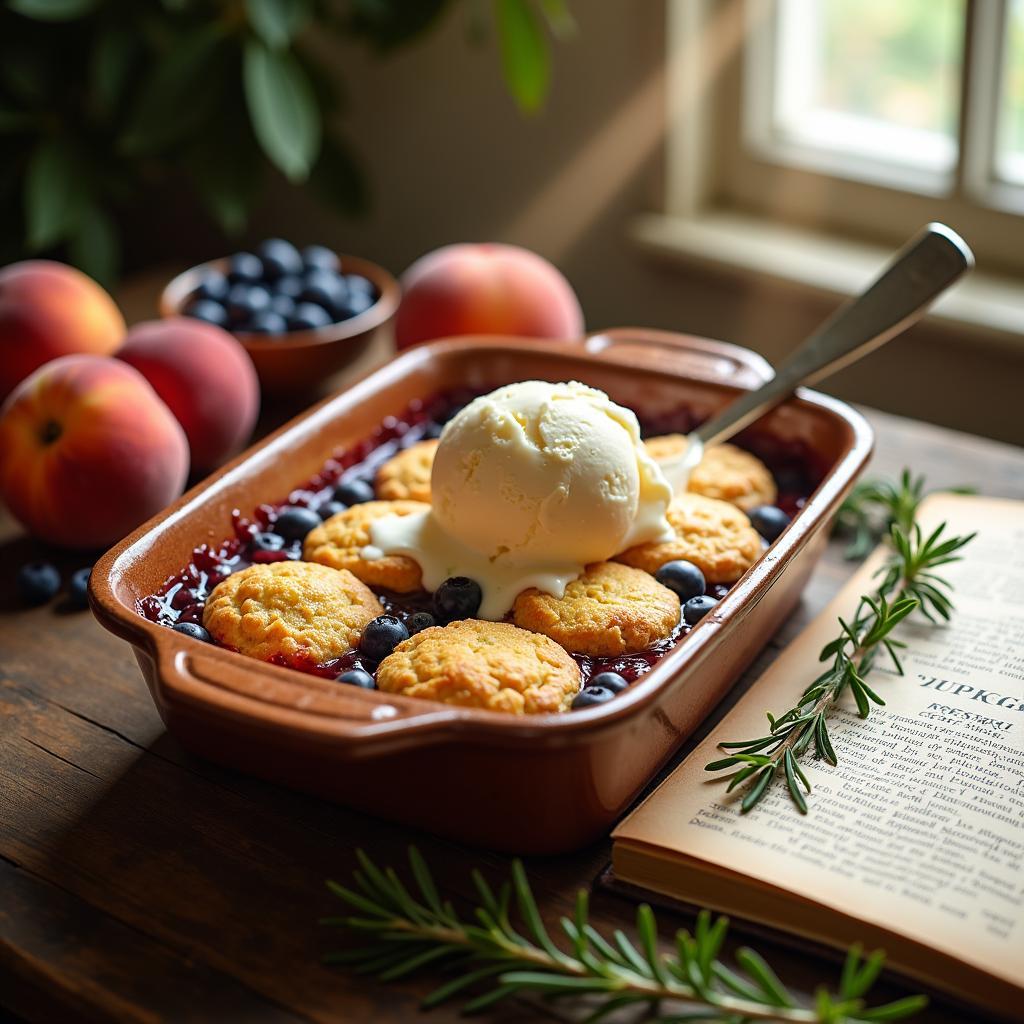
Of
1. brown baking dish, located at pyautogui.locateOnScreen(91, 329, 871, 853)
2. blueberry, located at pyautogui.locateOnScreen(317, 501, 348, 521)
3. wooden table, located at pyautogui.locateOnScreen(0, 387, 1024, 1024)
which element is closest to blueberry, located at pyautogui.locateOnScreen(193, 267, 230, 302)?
brown baking dish, located at pyautogui.locateOnScreen(91, 329, 871, 853)

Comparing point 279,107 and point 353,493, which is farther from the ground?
point 279,107

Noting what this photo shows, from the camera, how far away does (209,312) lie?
5.54 ft

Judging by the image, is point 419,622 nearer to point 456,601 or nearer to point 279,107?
point 456,601

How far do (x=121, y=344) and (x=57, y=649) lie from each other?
16.4 inches

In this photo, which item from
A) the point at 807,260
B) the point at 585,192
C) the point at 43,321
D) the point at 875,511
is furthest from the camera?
the point at 585,192

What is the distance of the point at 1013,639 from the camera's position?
1142mm

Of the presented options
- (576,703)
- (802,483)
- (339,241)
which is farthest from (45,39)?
(576,703)

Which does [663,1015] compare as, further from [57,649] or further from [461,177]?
[461,177]

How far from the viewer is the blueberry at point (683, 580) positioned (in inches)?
43.6

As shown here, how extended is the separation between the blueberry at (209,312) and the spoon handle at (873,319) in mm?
722

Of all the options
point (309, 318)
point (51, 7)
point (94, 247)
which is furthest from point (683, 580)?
point (94, 247)

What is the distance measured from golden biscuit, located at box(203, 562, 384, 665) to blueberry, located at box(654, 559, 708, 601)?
257mm

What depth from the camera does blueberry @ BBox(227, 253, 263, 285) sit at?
1791 mm

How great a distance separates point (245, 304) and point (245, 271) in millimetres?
114
